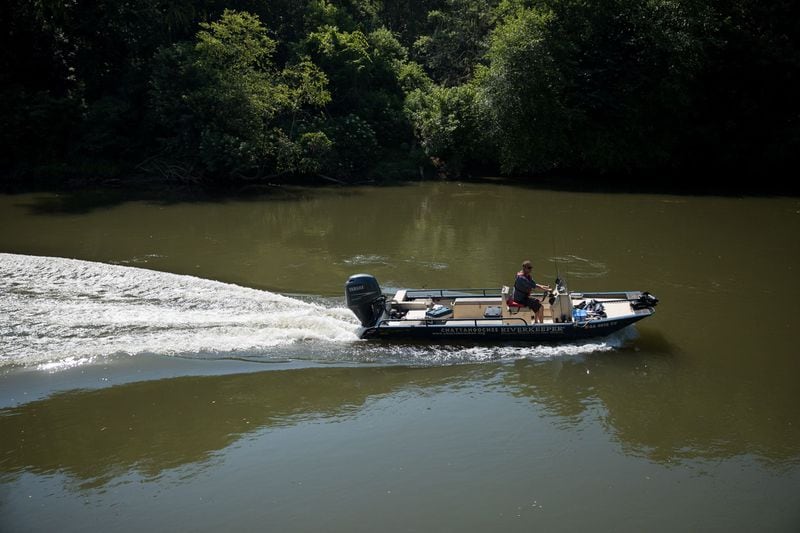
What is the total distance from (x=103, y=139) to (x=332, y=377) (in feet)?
78.5

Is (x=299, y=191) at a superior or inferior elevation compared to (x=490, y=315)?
superior

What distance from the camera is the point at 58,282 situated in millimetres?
16625

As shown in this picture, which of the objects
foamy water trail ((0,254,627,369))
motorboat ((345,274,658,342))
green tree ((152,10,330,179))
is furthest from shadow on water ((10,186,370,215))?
motorboat ((345,274,658,342))

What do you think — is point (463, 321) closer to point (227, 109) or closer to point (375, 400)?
point (375, 400)

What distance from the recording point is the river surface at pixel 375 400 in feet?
31.8

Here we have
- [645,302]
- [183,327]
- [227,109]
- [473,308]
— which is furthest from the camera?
[227,109]

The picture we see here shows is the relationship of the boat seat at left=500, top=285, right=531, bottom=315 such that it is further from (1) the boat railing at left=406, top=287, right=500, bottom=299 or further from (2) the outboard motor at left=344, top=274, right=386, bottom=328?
(2) the outboard motor at left=344, top=274, right=386, bottom=328

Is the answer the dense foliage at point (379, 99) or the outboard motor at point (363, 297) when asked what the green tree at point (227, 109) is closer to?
the dense foliage at point (379, 99)

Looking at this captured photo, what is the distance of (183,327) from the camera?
14.5 m

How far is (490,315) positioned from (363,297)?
254 cm

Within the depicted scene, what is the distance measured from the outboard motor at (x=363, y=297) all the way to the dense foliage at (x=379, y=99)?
693 inches

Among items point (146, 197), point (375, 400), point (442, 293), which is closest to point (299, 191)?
point (146, 197)

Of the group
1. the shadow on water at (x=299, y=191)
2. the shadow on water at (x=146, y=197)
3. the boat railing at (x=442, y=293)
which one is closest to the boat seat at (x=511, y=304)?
the boat railing at (x=442, y=293)

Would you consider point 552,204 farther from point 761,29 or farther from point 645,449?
point 645,449
